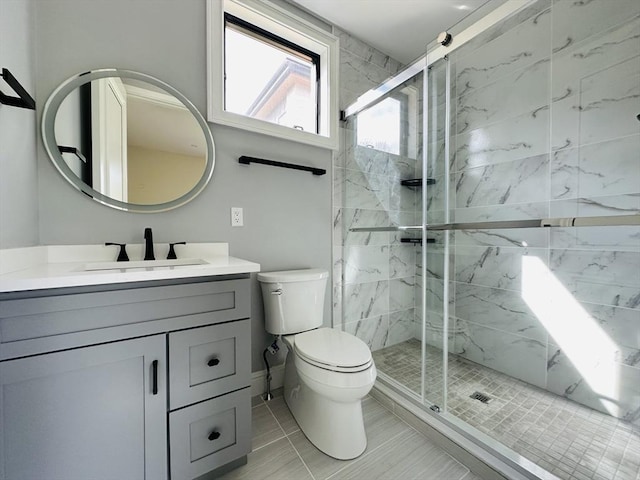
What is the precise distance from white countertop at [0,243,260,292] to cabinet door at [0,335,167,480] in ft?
0.71

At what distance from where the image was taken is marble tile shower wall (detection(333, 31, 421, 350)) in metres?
2.00

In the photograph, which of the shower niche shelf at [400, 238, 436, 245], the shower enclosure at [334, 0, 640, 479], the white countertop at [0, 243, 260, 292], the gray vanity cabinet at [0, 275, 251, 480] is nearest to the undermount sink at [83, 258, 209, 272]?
the white countertop at [0, 243, 260, 292]

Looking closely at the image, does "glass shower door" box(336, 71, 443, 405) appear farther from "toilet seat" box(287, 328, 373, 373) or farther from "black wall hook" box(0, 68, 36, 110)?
"black wall hook" box(0, 68, 36, 110)

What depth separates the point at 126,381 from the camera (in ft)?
2.81

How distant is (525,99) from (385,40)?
113 cm

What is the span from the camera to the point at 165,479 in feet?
2.99

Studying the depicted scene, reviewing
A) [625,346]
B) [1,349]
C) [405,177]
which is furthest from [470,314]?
[1,349]

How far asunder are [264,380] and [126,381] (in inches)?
37.2

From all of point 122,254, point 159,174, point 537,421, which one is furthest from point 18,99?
point 537,421

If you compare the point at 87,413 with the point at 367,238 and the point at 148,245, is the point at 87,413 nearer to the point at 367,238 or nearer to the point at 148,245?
the point at 148,245

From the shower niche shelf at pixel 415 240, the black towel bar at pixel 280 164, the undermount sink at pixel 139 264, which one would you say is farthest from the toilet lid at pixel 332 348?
the black towel bar at pixel 280 164

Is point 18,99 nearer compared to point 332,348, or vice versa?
point 18,99

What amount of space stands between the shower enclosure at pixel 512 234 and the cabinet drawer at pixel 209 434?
963 millimetres

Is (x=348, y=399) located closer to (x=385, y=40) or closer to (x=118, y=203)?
(x=118, y=203)
